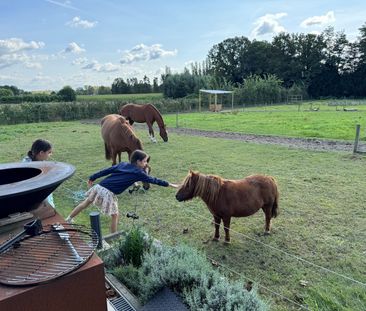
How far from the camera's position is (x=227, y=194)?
4.12 m

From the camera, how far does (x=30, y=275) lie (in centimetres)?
173

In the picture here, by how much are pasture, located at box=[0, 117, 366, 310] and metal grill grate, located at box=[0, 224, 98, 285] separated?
1617 millimetres

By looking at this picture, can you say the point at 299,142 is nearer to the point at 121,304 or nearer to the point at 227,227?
the point at 227,227

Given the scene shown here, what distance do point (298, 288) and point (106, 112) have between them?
28.8 metres

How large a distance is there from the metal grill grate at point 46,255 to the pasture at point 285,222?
63.7 inches

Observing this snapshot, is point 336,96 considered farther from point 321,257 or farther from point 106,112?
point 321,257

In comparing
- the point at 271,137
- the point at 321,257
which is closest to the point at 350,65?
the point at 271,137

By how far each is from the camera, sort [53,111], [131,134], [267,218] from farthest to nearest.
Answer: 1. [53,111]
2. [131,134]
3. [267,218]

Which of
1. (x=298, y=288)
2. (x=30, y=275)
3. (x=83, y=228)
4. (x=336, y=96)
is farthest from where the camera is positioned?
(x=336, y=96)

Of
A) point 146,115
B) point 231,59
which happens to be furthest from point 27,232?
point 231,59

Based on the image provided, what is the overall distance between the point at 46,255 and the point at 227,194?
2.68 meters

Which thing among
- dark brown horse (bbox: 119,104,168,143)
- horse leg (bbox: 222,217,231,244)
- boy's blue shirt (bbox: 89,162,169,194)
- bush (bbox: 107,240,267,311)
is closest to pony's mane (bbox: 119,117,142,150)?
boy's blue shirt (bbox: 89,162,169,194)

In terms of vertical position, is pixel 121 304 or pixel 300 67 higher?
pixel 300 67

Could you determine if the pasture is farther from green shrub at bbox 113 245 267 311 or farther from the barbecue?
the barbecue
